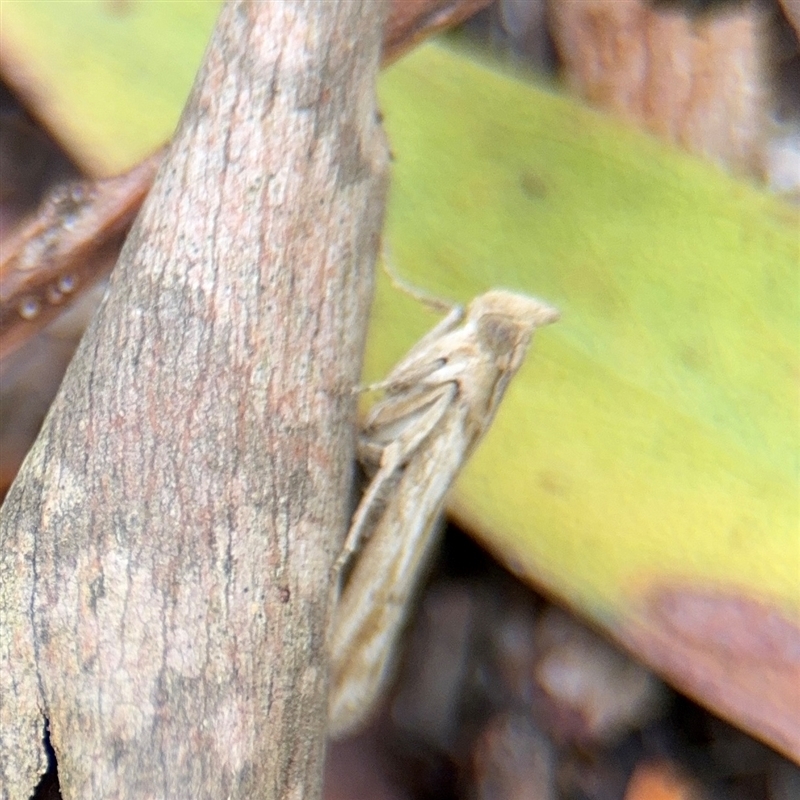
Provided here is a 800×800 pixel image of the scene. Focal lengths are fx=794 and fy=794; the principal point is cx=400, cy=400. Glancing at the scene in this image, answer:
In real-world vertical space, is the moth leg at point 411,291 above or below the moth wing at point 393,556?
above

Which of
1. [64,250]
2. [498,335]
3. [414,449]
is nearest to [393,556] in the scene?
[414,449]

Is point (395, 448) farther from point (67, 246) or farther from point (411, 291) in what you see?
point (67, 246)

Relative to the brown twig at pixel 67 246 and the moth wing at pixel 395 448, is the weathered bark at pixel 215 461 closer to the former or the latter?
the moth wing at pixel 395 448

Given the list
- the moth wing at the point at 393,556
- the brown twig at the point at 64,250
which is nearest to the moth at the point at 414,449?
the moth wing at the point at 393,556

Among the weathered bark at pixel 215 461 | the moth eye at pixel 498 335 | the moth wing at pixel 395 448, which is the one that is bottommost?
the moth wing at pixel 395 448

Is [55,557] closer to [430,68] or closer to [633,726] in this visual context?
[633,726]

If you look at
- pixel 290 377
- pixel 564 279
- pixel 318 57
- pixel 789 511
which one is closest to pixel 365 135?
pixel 318 57

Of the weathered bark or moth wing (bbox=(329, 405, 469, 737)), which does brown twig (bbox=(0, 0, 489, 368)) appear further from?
moth wing (bbox=(329, 405, 469, 737))
